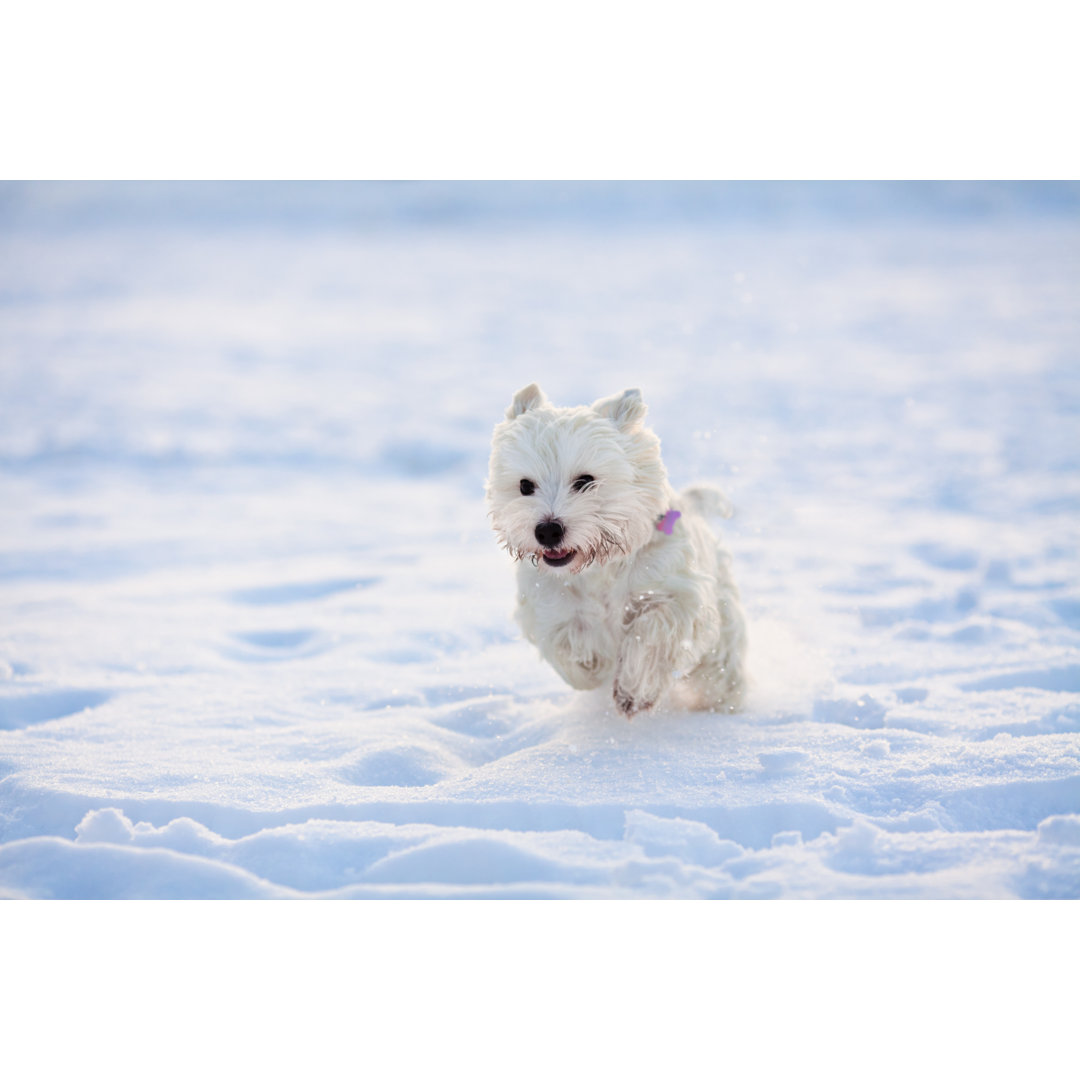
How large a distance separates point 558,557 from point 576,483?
0.25 m

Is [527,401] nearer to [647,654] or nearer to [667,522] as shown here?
[667,522]

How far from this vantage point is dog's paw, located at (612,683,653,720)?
3.55 m

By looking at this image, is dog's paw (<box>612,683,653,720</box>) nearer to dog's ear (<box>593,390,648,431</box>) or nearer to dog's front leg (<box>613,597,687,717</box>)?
dog's front leg (<box>613,597,687,717</box>)

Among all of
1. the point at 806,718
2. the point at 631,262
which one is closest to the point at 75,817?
the point at 806,718

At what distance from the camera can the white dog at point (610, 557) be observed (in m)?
3.26

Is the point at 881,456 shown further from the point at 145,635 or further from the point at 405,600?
the point at 145,635

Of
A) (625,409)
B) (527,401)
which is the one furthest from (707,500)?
(527,401)

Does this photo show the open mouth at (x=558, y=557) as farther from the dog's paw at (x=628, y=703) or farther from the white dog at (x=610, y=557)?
the dog's paw at (x=628, y=703)

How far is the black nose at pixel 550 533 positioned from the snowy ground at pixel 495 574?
81 cm

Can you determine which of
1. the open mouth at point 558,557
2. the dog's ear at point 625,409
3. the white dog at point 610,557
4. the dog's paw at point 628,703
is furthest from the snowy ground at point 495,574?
the dog's ear at point 625,409

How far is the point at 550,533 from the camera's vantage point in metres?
3.18

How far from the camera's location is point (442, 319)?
573 inches

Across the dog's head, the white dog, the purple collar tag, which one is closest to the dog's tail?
the white dog

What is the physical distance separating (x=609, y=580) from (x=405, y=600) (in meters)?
2.47
